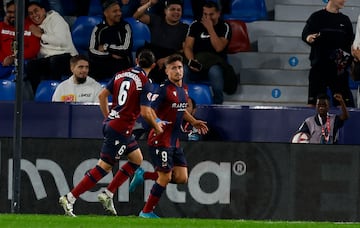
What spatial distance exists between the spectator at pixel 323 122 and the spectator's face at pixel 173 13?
9.06 feet

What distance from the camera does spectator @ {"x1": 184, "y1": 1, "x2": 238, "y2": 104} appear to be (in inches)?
615

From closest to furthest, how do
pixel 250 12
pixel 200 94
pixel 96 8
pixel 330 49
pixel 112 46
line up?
pixel 200 94 < pixel 330 49 < pixel 112 46 < pixel 250 12 < pixel 96 8

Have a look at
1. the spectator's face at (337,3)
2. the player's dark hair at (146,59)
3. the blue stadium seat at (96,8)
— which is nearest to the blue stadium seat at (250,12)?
the spectator's face at (337,3)

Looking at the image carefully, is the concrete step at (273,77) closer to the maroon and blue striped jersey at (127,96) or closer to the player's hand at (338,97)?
the player's hand at (338,97)

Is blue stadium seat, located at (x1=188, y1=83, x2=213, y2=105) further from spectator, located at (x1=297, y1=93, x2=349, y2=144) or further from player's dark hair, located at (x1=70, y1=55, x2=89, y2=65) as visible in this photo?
spectator, located at (x1=297, y1=93, x2=349, y2=144)

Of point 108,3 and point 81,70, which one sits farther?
point 108,3

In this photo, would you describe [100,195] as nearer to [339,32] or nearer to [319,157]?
[319,157]

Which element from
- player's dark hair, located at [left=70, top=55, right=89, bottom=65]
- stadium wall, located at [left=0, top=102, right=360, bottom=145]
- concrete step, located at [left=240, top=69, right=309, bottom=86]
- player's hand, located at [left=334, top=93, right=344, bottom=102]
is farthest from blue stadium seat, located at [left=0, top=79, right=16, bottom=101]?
player's hand, located at [left=334, top=93, right=344, bottom=102]

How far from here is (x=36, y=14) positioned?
1617cm

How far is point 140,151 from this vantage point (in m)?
13.5

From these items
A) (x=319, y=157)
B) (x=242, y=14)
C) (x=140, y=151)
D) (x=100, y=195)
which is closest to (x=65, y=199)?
(x=100, y=195)

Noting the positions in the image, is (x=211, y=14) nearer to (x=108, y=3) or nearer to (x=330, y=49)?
(x=108, y=3)

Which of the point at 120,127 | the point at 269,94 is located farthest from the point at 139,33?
the point at 120,127

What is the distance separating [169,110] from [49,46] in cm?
335
